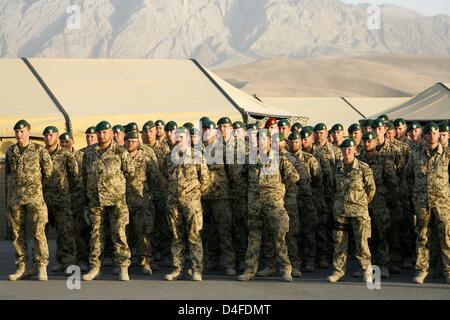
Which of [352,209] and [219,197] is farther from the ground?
[219,197]

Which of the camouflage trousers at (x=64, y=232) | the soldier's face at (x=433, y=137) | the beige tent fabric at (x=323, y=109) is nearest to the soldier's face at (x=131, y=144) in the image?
the camouflage trousers at (x=64, y=232)

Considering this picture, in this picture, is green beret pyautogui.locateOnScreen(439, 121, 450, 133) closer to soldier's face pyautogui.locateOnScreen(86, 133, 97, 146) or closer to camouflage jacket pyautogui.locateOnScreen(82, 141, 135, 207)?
camouflage jacket pyautogui.locateOnScreen(82, 141, 135, 207)

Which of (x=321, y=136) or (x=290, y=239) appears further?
(x=321, y=136)

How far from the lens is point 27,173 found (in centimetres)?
988

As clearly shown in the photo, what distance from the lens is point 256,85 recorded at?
3258 inches

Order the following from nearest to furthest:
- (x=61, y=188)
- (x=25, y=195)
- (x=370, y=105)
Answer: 1. (x=25, y=195)
2. (x=61, y=188)
3. (x=370, y=105)

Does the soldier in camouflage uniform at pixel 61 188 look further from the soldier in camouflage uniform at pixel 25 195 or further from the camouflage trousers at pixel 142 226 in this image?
the camouflage trousers at pixel 142 226

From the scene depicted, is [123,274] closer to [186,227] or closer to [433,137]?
[186,227]

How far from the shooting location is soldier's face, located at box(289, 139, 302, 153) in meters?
10.6

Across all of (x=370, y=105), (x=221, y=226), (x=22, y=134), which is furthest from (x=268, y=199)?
(x=370, y=105)

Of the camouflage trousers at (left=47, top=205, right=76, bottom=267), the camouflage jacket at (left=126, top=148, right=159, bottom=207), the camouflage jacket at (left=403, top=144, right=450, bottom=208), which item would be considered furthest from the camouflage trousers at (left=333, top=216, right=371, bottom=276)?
the camouflage trousers at (left=47, top=205, right=76, bottom=267)

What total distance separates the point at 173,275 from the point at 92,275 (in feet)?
3.01

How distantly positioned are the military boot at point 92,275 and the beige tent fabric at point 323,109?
14.2m

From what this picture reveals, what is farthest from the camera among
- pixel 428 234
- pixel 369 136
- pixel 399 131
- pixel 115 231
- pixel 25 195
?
pixel 399 131
